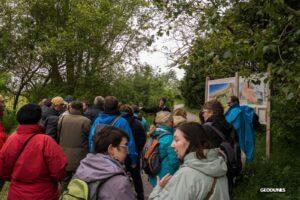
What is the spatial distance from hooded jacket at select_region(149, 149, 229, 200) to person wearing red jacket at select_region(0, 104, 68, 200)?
1.77 meters

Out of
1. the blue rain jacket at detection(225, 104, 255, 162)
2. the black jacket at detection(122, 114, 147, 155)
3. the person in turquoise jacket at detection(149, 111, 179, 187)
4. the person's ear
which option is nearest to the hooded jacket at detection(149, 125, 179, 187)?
the person in turquoise jacket at detection(149, 111, 179, 187)

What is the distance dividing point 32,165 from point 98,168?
1.41m

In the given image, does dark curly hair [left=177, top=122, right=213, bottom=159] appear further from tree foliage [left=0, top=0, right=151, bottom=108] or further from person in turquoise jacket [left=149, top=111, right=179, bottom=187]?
tree foliage [left=0, top=0, right=151, bottom=108]

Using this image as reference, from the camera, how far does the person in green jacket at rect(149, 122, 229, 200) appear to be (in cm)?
313

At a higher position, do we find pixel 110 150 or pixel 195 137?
pixel 195 137

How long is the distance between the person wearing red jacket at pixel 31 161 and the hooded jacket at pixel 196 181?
5.82 feet

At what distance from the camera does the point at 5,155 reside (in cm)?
479

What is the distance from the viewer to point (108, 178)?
347 cm

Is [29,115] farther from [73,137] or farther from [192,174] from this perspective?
[73,137]

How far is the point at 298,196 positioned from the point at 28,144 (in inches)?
185

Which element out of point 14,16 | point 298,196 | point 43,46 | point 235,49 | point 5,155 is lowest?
point 298,196

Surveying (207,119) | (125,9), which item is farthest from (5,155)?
(125,9)

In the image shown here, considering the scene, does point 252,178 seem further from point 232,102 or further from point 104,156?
point 104,156

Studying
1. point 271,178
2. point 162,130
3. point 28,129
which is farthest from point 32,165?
point 271,178
